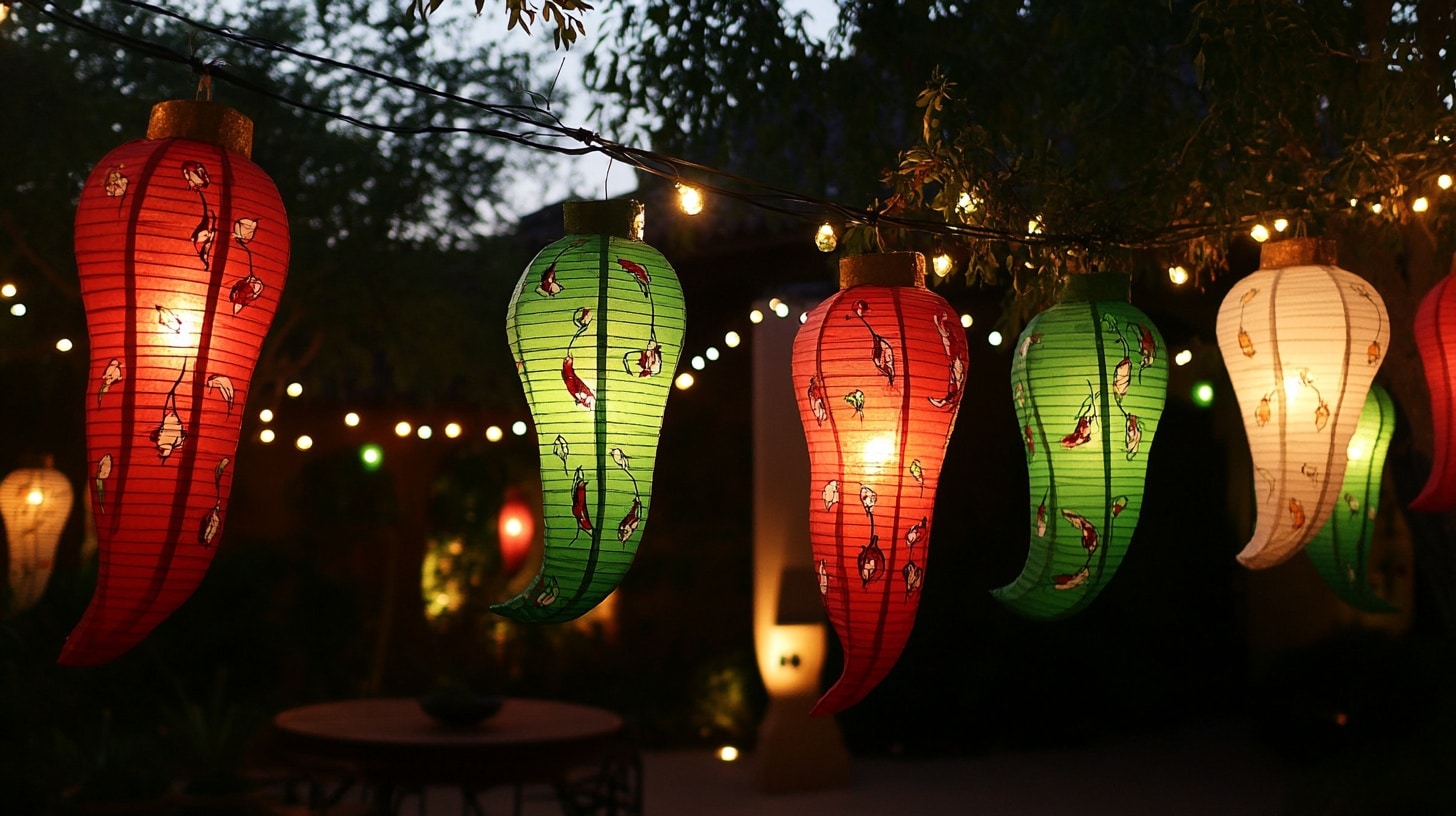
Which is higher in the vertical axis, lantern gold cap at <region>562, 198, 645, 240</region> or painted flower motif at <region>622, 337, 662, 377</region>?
lantern gold cap at <region>562, 198, 645, 240</region>

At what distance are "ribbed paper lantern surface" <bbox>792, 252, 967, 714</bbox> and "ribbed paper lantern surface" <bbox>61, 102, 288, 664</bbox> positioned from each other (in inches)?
40.6

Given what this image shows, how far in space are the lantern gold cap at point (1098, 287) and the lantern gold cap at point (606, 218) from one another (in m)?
1.10

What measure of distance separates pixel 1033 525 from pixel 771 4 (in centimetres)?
303

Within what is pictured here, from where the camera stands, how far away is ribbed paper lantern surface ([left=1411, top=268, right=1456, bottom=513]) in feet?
9.66

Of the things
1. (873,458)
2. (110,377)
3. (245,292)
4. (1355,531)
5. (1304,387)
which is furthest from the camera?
(1355,531)

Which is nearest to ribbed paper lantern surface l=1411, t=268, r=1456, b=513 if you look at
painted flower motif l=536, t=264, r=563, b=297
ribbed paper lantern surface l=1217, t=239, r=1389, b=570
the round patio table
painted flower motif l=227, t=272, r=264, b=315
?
ribbed paper lantern surface l=1217, t=239, r=1389, b=570

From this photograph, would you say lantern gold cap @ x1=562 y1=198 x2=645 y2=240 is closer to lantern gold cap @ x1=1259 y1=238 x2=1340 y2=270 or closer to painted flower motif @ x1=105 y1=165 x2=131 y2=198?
painted flower motif @ x1=105 y1=165 x2=131 y2=198

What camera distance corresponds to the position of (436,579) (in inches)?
384

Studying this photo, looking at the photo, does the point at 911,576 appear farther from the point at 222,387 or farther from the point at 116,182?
the point at 116,182

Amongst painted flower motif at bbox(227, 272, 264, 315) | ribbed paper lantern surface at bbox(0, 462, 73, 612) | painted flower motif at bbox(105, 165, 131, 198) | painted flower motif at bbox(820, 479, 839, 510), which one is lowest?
ribbed paper lantern surface at bbox(0, 462, 73, 612)

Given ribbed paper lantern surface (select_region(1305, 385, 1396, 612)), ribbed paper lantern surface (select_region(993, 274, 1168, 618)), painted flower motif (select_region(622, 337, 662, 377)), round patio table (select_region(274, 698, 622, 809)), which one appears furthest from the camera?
round patio table (select_region(274, 698, 622, 809))

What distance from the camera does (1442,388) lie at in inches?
117

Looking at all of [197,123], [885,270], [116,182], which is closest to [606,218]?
[885,270]

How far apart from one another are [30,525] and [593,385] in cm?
562
